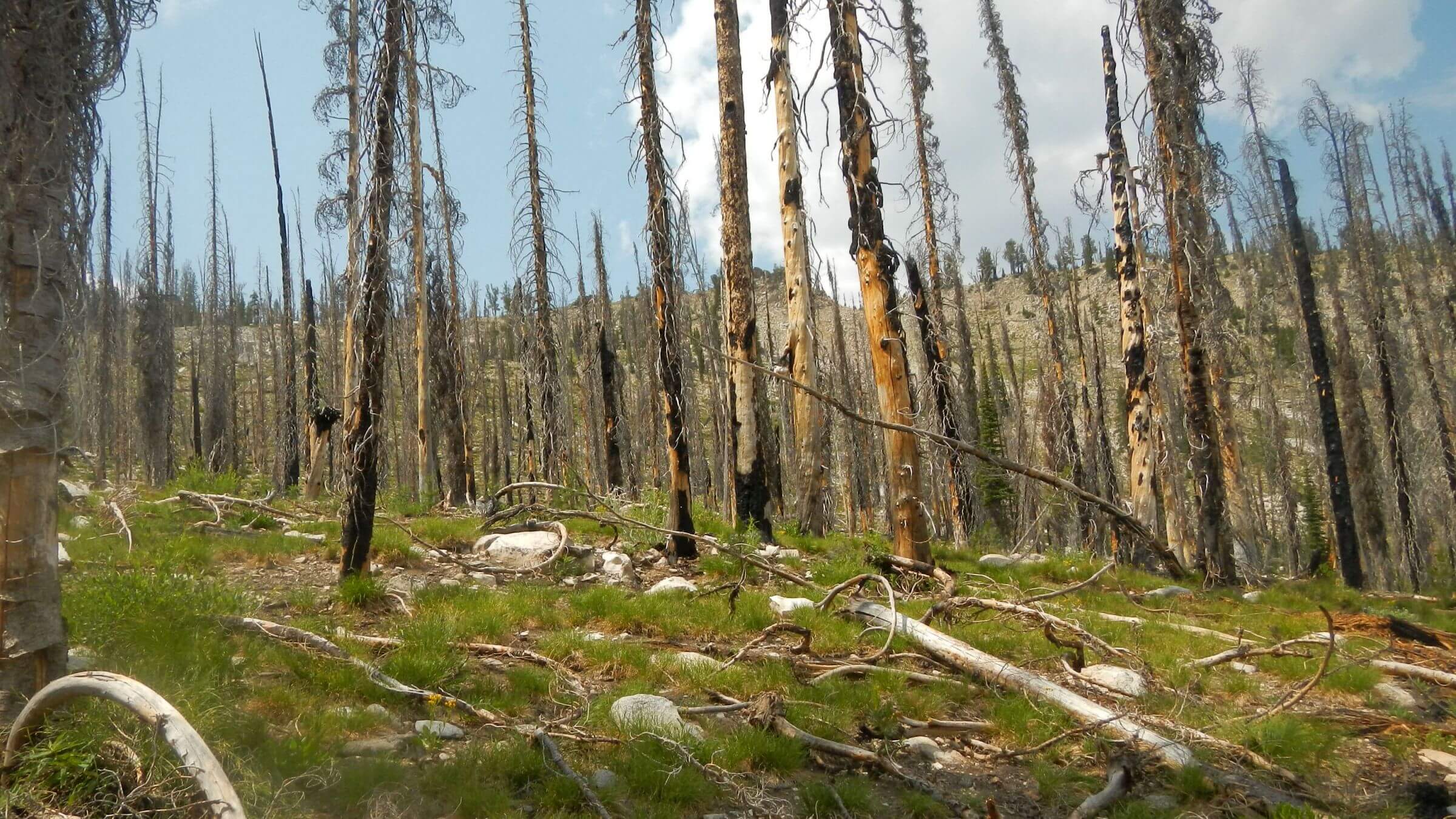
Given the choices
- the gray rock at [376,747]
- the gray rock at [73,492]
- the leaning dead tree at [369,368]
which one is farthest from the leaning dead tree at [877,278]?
the gray rock at [73,492]

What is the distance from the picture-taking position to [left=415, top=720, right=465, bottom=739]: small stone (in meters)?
3.76

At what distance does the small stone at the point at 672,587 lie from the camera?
22.7 feet

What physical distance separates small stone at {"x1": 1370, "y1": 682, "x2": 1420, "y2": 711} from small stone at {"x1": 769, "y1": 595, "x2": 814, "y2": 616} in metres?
4.10

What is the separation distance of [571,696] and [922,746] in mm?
2043

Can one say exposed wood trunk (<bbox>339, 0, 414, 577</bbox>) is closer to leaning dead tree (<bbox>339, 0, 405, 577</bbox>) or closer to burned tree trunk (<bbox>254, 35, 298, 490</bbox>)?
leaning dead tree (<bbox>339, 0, 405, 577</bbox>)

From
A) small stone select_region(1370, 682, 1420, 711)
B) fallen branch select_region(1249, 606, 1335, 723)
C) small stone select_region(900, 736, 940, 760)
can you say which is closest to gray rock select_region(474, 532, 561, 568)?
small stone select_region(900, 736, 940, 760)

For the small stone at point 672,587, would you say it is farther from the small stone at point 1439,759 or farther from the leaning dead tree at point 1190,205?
the leaning dead tree at point 1190,205

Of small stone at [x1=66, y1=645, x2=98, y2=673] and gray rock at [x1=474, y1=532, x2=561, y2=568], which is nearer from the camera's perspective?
small stone at [x1=66, y1=645, x2=98, y2=673]

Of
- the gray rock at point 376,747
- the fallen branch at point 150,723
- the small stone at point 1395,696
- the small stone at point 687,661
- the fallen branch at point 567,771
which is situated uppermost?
the fallen branch at point 150,723

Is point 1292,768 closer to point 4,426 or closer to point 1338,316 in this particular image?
point 4,426

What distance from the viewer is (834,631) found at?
5824 millimetres

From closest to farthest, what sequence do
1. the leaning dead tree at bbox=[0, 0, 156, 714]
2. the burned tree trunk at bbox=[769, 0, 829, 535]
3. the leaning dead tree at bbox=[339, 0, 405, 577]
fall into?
1. the leaning dead tree at bbox=[0, 0, 156, 714]
2. the leaning dead tree at bbox=[339, 0, 405, 577]
3. the burned tree trunk at bbox=[769, 0, 829, 535]

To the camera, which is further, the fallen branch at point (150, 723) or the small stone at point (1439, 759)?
the small stone at point (1439, 759)

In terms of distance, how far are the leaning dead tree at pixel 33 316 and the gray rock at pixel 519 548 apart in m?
4.69
